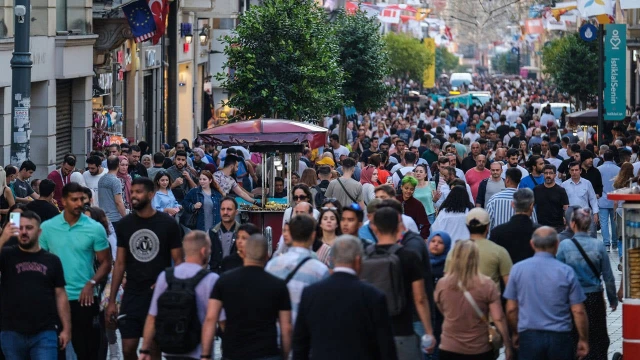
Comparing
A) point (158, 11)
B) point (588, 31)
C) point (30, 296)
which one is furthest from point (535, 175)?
point (588, 31)

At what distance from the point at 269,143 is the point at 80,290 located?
8299 millimetres

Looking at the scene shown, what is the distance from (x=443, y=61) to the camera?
475ft

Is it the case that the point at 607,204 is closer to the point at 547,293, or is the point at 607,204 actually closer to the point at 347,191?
the point at 347,191

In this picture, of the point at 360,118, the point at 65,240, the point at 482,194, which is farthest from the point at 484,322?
the point at 360,118

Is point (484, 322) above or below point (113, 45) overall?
below

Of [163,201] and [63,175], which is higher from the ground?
[63,175]

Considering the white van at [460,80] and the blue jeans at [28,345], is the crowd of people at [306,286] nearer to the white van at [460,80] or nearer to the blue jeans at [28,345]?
the blue jeans at [28,345]

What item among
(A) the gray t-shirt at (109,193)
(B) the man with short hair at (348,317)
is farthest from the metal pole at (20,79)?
(B) the man with short hair at (348,317)

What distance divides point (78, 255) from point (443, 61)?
135708 mm

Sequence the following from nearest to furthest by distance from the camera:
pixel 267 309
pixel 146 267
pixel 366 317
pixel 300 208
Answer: pixel 366 317
pixel 267 309
pixel 146 267
pixel 300 208

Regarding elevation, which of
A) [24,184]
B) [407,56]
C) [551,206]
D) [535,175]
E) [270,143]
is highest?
[407,56]

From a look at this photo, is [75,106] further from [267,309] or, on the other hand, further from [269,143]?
[267,309]

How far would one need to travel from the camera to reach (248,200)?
58.5ft

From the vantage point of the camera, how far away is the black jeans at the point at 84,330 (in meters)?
10.4
